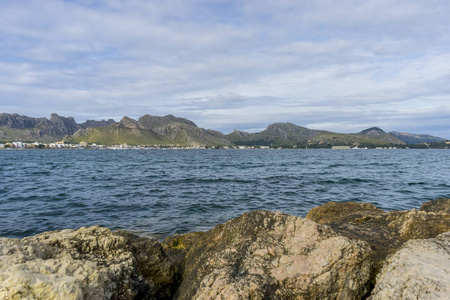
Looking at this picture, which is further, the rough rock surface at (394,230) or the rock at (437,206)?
the rock at (437,206)

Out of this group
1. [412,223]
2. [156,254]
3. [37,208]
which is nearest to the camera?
[156,254]

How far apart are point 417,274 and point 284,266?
6.69 ft

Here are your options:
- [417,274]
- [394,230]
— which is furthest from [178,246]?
[417,274]

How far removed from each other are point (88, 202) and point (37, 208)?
3.59 m

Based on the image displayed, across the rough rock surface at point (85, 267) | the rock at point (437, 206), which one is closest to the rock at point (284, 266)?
the rough rock surface at point (85, 267)

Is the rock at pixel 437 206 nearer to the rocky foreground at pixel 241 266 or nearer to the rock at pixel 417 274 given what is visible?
the rocky foreground at pixel 241 266

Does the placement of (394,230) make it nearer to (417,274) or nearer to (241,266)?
(417,274)

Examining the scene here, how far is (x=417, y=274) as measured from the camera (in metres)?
3.92

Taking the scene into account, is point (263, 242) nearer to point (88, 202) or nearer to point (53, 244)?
point (53, 244)

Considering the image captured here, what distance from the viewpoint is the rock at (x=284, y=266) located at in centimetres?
443

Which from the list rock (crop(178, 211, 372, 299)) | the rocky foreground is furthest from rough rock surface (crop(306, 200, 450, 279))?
rock (crop(178, 211, 372, 299))

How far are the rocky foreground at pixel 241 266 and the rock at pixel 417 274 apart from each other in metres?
0.01

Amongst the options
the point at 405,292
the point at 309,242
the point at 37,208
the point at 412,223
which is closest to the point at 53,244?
the point at 309,242

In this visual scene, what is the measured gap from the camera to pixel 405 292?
3.74m
